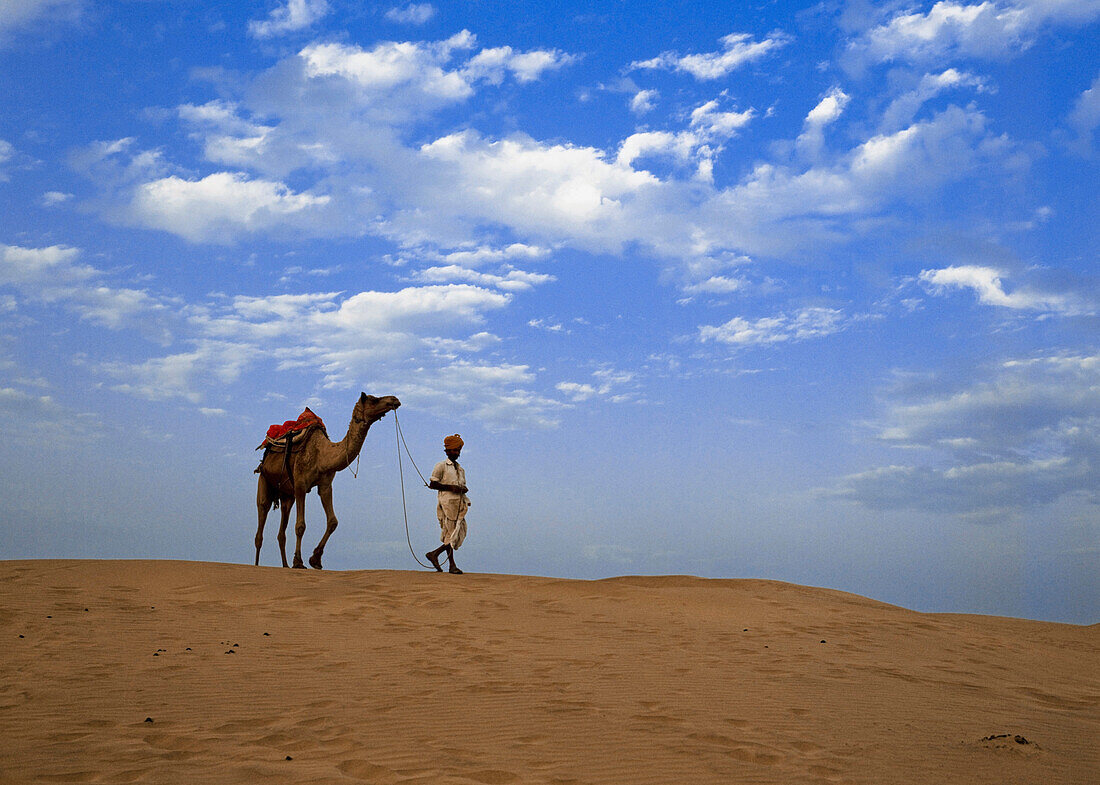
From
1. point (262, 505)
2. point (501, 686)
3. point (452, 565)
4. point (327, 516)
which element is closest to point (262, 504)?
point (262, 505)

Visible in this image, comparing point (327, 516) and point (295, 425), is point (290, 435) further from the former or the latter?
point (327, 516)

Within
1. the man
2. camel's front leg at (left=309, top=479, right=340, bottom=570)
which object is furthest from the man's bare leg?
camel's front leg at (left=309, top=479, right=340, bottom=570)

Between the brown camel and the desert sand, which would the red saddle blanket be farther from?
the desert sand

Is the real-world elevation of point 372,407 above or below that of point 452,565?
above

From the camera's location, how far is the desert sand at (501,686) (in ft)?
18.4

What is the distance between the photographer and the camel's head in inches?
656

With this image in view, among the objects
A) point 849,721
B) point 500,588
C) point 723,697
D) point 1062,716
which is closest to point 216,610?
point 500,588

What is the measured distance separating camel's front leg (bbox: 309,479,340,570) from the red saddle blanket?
55.8 inches

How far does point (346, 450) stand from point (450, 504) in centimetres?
Result: 325

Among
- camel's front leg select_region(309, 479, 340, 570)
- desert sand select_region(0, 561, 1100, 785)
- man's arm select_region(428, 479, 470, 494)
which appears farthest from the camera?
camel's front leg select_region(309, 479, 340, 570)

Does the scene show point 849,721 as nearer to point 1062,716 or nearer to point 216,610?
point 1062,716

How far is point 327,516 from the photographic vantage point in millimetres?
16766

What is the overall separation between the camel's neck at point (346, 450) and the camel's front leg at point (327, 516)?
1.20 feet

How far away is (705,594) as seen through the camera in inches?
565
